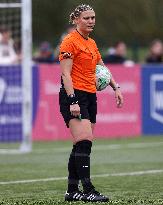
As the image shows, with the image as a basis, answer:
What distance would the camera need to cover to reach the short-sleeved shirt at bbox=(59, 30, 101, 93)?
36.2ft

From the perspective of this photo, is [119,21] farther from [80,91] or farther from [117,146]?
[80,91]

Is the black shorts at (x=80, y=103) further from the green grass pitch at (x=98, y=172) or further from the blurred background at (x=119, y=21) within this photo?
the blurred background at (x=119, y=21)

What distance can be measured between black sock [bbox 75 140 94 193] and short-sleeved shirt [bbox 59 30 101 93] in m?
0.60

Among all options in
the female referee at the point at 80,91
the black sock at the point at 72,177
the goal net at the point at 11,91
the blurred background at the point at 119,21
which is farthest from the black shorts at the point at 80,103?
the blurred background at the point at 119,21

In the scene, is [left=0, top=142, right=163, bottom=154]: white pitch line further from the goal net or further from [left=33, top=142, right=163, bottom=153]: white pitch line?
the goal net

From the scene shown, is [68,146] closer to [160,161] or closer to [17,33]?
[17,33]

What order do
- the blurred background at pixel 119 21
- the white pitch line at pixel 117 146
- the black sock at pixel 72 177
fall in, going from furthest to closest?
the blurred background at pixel 119 21 → the white pitch line at pixel 117 146 → the black sock at pixel 72 177

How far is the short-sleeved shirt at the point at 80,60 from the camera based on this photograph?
1102 cm

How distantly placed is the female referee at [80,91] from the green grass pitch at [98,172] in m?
0.38

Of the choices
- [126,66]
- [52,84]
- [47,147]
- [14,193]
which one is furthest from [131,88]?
[14,193]

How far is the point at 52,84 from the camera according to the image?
21.4m

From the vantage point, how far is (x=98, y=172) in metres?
14.5

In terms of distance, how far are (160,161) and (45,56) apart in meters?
8.64

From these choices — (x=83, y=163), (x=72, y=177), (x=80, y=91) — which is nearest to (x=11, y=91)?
(x=72, y=177)
